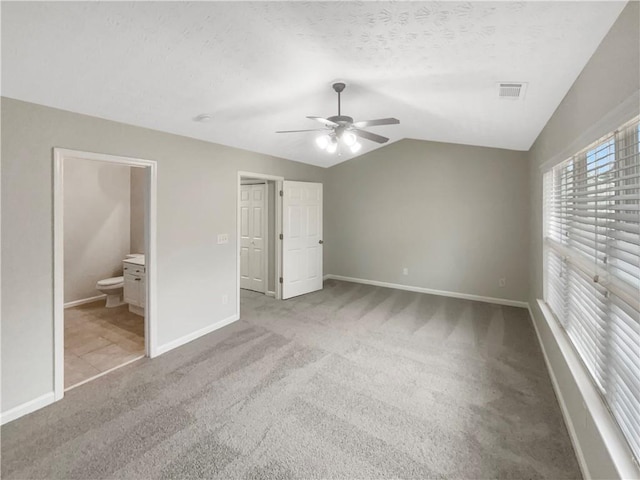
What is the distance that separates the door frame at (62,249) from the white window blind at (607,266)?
358 cm

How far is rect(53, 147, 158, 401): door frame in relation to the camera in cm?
233

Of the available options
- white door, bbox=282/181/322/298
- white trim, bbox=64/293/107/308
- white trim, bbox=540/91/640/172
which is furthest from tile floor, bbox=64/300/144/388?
white trim, bbox=540/91/640/172

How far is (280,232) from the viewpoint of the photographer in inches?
193

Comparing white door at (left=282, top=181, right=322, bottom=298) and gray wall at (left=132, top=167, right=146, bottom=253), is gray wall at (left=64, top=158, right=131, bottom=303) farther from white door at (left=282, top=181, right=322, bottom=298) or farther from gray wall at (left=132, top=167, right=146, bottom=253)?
white door at (left=282, top=181, right=322, bottom=298)

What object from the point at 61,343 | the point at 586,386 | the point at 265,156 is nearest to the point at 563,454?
the point at 586,386

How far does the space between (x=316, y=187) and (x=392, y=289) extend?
2517 mm

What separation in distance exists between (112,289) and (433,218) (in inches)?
220

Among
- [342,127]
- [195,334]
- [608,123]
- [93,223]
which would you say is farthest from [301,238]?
[608,123]

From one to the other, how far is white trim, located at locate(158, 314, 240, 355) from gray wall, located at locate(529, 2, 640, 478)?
3542 mm

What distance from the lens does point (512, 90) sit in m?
2.33

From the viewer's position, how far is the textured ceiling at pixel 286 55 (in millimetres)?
1507

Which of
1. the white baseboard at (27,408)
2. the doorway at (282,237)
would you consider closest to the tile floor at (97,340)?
the white baseboard at (27,408)

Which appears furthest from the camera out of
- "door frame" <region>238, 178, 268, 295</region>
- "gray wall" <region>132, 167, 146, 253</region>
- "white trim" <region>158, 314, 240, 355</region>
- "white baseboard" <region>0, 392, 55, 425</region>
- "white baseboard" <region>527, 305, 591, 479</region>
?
Result: "gray wall" <region>132, 167, 146, 253</region>

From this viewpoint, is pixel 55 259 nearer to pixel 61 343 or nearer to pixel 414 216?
pixel 61 343
